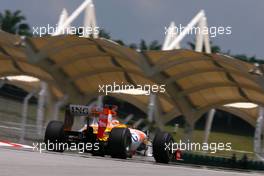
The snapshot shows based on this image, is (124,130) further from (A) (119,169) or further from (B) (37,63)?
(B) (37,63)

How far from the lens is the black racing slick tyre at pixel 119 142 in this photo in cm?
1862

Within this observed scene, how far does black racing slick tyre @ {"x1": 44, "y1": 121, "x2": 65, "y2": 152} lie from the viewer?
19.5 m

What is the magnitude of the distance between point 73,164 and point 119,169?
0.95 metres

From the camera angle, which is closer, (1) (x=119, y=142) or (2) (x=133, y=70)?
(1) (x=119, y=142)

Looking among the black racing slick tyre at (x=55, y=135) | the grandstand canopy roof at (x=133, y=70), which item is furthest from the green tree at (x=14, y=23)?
the black racing slick tyre at (x=55, y=135)

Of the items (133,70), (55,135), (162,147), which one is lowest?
(162,147)

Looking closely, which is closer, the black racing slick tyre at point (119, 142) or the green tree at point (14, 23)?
the black racing slick tyre at point (119, 142)

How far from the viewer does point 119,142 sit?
61.1 ft

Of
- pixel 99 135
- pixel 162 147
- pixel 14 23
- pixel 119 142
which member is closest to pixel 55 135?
pixel 99 135

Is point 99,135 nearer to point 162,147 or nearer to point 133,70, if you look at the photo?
point 162,147

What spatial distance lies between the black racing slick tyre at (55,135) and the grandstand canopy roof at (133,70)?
572 inches

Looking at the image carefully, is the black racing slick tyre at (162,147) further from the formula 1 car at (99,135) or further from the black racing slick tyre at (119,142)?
the black racing slick tyre at (119,142)

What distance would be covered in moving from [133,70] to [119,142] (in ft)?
78.9

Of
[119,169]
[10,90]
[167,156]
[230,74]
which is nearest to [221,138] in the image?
[10,90]
